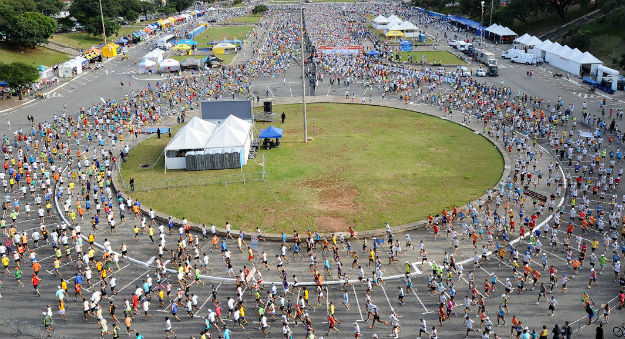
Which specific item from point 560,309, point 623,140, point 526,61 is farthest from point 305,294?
point 526,61

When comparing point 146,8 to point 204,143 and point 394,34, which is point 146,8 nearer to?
point 394,34

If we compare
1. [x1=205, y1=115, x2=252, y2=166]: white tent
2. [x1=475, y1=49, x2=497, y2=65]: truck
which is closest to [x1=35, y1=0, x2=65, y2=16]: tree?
[x1=475, y1=49, x2=497, y2=65]: truck

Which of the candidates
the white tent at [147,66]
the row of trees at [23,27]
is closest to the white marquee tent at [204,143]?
the white tent at [147,66]

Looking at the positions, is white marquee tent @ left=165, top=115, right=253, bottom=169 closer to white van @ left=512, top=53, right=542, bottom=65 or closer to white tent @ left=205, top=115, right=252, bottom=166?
white tent @ left=205, top=115, right=252, bottom=166

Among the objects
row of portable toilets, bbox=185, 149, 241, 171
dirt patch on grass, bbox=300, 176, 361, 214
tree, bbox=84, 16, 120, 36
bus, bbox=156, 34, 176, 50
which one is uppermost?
tree, bbox=84, 16, 120, 36

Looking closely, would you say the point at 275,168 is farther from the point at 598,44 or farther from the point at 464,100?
the point at 598,44

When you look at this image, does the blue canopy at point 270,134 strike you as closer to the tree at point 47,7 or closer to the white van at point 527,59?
the white van at point 527,59

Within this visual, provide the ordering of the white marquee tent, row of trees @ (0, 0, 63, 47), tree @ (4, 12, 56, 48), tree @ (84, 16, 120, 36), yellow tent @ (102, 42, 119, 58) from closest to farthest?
1. the white marquee tent
2. tree @ (4, 12, 56, 48)
3. row of trees @ (0, 0, 63, 47)
4. yellow tent @ (102, 42, 119, 58)
5. tree @ (84, 16, 120, 36)
